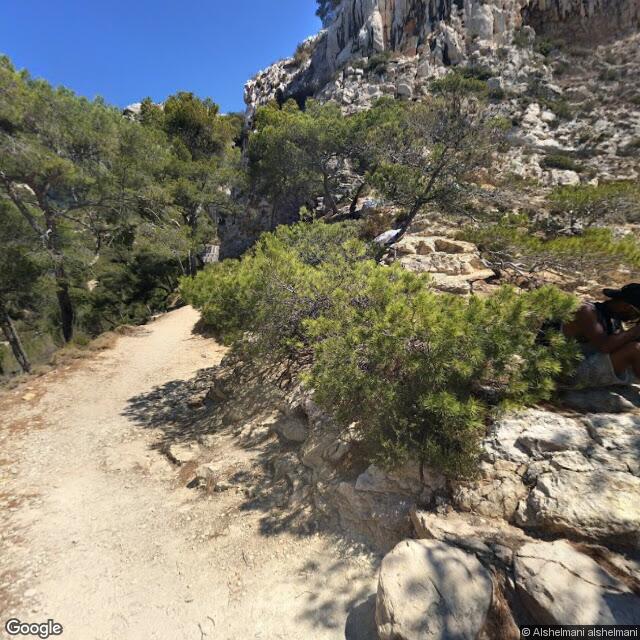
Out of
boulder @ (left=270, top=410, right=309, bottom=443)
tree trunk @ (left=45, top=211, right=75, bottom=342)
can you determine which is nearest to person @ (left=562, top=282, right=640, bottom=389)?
boulder @ (left=270, top=410, right=309, bottom=443)

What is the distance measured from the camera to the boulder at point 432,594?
2.00 meters

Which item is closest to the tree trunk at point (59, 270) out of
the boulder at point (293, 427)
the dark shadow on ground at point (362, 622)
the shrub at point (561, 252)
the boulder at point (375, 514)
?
the boulder at point (293, 427)

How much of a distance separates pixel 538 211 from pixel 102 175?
11.2 meters

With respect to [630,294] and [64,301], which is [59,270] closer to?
[64,301]

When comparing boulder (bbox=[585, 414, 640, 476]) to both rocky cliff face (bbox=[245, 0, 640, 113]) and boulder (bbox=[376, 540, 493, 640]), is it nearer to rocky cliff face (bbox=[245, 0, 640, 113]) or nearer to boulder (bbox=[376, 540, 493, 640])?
boulder (bbox=[376, 540, 493, 640])

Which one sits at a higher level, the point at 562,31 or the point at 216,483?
the point at 562,31

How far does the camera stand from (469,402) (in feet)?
9.04

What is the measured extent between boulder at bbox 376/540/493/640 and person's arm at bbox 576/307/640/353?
215cm

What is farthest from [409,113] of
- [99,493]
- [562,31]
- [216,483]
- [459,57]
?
[562,31]

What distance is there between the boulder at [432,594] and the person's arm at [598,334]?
7.05 feet

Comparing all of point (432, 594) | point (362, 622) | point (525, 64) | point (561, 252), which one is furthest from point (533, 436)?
point (525, 64)

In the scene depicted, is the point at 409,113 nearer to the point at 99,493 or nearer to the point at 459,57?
the point at 99,493

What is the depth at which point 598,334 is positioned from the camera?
122 inches

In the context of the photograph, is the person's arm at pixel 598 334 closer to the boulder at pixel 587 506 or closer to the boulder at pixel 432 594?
the boulder at pixel 587 506
